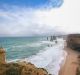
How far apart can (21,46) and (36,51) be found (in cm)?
16

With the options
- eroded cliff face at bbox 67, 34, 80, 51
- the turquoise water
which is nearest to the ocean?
the turquoise water

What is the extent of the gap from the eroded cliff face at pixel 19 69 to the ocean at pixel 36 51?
44 mm

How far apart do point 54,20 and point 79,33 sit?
31 cm

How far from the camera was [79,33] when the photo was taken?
2.48 m

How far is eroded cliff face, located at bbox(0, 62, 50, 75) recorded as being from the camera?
88.7 inches

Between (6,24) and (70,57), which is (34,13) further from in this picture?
(70,57)

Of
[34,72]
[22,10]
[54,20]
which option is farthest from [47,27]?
[34,72]

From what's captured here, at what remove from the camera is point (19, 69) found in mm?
2264

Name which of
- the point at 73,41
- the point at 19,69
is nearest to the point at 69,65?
the point at 73,41

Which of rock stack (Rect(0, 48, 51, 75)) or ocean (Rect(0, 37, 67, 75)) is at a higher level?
ocean (Rect(0, 37, 67, 75))

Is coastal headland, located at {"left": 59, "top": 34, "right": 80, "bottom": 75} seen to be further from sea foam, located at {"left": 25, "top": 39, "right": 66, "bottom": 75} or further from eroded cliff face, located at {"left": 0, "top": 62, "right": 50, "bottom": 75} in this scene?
eroded cliff face, located at {"left": 0, "top": 62, "right": 50, "bottom": 75}

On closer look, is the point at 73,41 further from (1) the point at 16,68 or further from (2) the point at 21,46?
(1) the point at 16,68

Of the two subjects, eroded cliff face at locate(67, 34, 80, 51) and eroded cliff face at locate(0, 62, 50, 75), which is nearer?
eroded cliff face at locate(0, 62, 50, 75)

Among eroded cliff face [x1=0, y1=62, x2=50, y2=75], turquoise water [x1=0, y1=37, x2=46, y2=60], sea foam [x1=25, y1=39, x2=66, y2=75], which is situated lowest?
eroded cliff face [x1=0, y1=62, x2=50, y2=75]
